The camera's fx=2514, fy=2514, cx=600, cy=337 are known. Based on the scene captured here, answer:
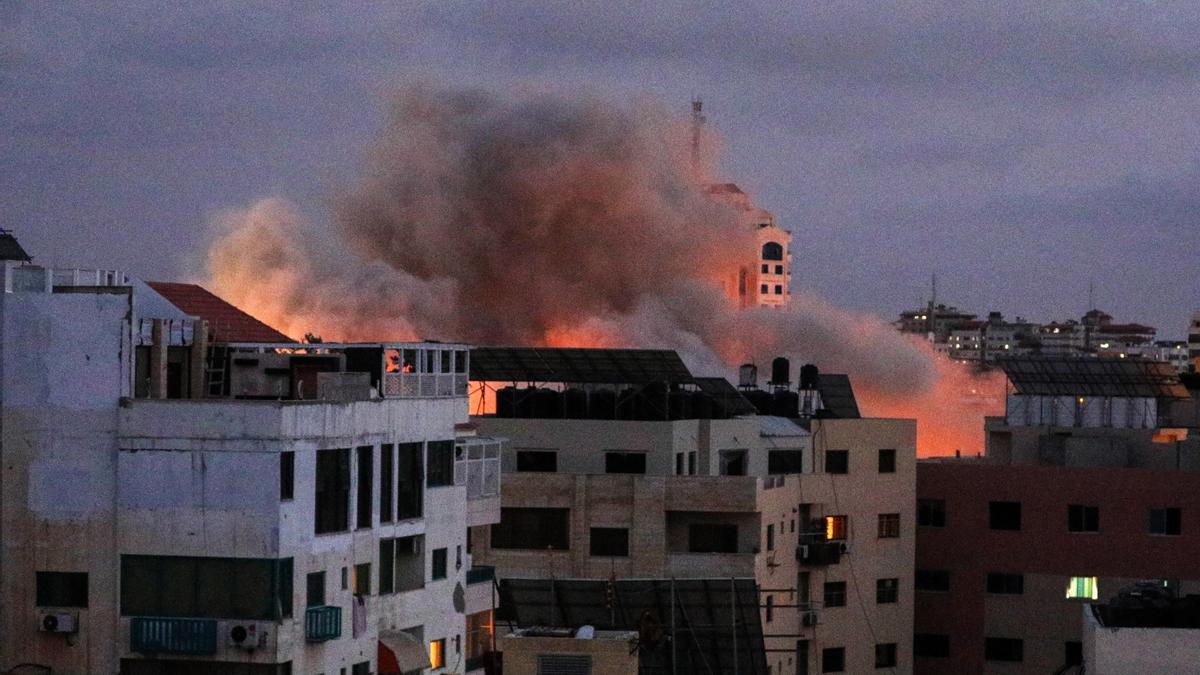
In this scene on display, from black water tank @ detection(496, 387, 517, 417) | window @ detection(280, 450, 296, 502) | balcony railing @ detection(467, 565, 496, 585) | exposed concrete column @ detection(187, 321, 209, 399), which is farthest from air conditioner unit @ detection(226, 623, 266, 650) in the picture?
black water tank @ detection(496, 387, 517, 417)

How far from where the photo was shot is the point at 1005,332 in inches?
7534

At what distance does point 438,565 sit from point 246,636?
495 cm

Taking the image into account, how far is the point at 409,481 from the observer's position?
90.0ft

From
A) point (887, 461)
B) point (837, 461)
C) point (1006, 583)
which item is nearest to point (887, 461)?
point (887, 461)

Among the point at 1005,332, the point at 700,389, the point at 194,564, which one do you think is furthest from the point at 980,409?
the point at 1005,332

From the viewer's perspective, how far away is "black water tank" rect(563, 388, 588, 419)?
42.6 meters

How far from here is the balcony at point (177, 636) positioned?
77.9 feet

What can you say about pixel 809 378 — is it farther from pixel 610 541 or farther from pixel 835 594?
pixel 610 541

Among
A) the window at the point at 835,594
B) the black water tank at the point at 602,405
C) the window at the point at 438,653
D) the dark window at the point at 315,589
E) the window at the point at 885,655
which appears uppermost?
the black water tank at the point at 602,405

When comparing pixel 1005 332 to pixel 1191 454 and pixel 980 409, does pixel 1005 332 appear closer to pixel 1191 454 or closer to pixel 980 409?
pixel 980 409

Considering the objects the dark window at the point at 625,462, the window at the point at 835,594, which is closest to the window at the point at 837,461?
the window at the point at 835,594

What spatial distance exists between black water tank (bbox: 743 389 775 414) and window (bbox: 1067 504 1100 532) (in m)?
6.39

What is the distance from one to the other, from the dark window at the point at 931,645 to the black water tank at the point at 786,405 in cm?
498

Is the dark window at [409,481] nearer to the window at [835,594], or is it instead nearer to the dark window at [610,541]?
the dark window at [610,541]
